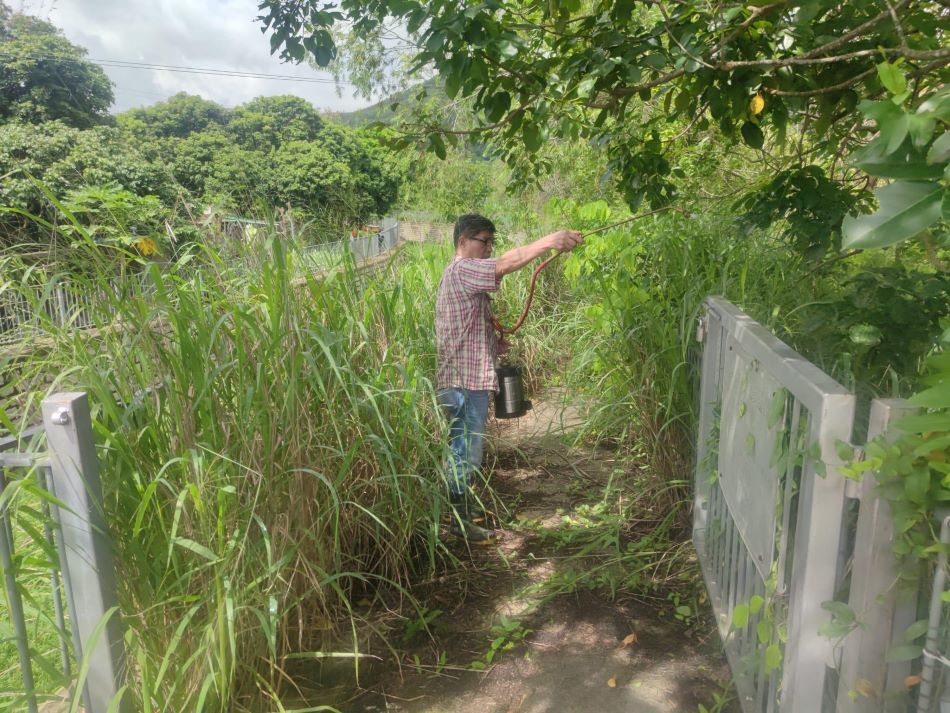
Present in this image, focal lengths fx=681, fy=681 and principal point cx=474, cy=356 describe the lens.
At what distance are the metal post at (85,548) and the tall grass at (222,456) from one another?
0.26 feet

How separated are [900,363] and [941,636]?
1294mm

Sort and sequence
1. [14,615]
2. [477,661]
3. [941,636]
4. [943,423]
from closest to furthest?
[943,423] → [941,636] → [14,615] → [477,661]

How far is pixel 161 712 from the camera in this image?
77.1 inches

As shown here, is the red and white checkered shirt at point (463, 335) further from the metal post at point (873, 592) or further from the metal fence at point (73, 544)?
the metal post at point (873, 592)

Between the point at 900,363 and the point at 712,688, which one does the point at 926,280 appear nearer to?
the point at 900,363

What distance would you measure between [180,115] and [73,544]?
38.0 meters

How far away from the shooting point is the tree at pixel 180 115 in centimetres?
3381

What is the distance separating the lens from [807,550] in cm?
140

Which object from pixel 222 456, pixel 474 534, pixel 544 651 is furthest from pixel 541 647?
pixel 222 456

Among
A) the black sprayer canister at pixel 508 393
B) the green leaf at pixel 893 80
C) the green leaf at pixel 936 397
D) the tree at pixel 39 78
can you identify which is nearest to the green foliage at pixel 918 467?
the green leaf at pixel 936 397

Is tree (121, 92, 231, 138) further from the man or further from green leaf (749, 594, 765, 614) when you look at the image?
green leaf (749, 594, 765, 614)

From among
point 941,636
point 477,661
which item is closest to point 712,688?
point 477,661

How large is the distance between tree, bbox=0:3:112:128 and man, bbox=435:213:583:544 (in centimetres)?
1847

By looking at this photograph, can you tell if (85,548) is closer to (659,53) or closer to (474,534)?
(474,534)
